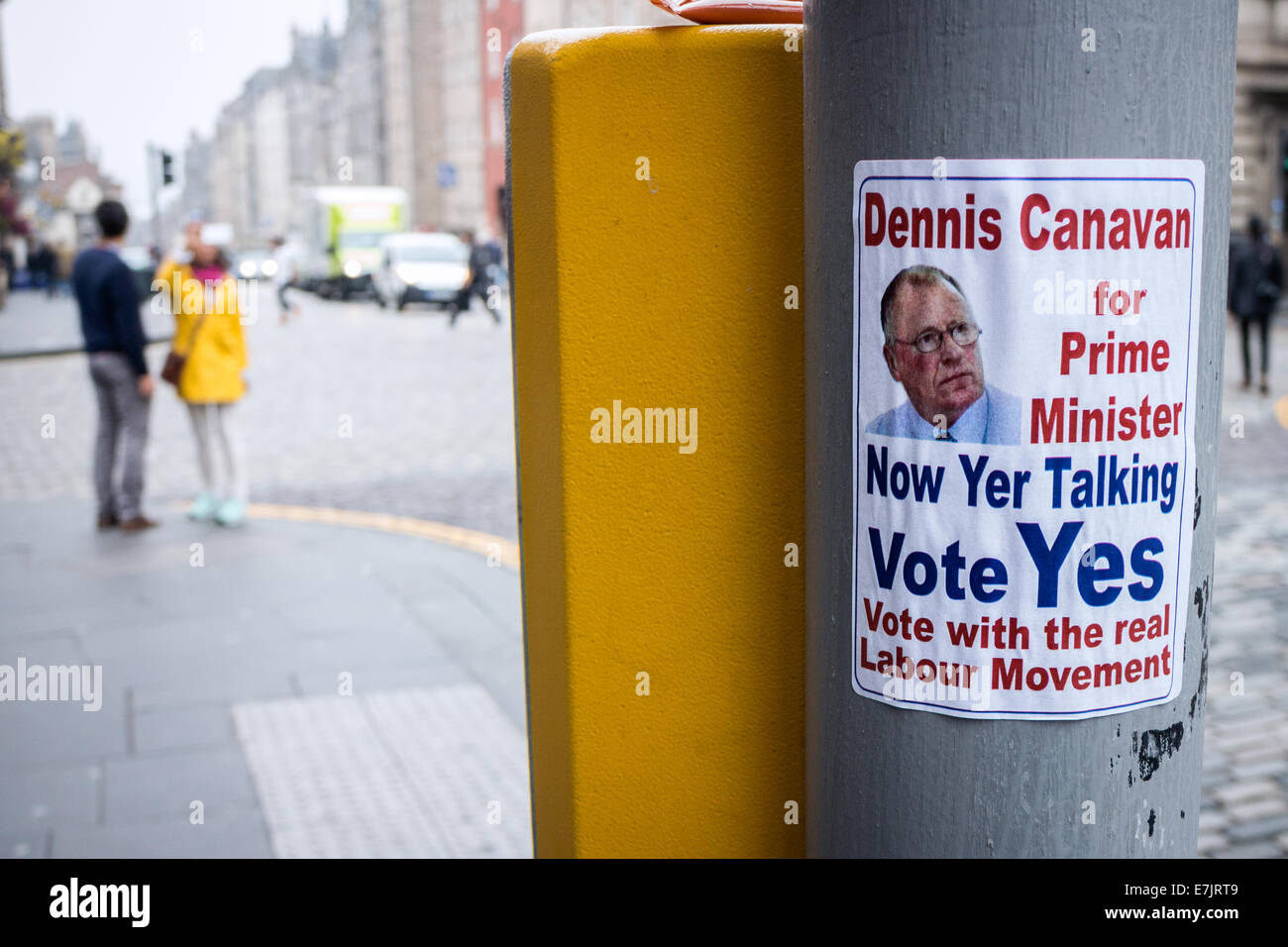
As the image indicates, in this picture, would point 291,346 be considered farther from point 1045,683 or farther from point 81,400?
point 1045,683

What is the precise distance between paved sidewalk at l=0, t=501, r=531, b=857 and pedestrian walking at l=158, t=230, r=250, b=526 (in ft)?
2.05

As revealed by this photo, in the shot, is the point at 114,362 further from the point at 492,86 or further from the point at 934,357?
the point at 492,86

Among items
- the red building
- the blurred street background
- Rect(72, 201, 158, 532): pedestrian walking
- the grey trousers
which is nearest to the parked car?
the red building

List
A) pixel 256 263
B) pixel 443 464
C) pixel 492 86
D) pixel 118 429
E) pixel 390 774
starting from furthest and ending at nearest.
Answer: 1. pixel 492 86
2. pixel 256 263
3. pixel 443 464
4. pixel 118 429
5. pixel 390 774

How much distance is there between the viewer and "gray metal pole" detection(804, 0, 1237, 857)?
1.67 m

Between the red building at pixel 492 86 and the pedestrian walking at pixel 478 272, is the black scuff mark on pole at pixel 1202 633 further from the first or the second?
the red building at pixel 492 86

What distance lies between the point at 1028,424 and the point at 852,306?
29 centimetres

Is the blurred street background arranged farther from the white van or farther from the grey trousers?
the white van

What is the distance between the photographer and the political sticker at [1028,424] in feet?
5.60

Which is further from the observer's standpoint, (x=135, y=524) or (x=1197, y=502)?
(x=135, y=524)

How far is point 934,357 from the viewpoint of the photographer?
69.4 inches

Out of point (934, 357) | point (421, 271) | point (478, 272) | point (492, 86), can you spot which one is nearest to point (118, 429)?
point (934, 357)

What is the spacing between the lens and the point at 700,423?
2.26m
